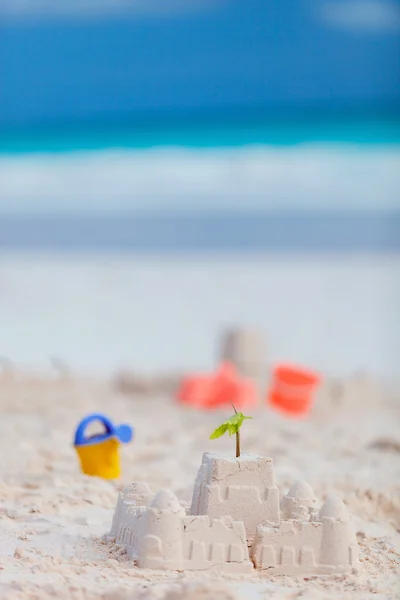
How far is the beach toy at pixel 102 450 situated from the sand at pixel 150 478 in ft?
0.17

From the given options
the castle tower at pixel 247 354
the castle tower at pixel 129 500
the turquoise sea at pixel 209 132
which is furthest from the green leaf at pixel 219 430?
the turquoise sea at pixel 209 132

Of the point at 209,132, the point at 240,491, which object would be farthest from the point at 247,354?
the point at 240,491

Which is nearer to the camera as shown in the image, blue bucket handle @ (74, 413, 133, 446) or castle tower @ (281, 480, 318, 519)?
castle tower @ (281, 480, 318, 519)

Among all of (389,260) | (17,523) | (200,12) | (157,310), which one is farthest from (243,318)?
(17,523)

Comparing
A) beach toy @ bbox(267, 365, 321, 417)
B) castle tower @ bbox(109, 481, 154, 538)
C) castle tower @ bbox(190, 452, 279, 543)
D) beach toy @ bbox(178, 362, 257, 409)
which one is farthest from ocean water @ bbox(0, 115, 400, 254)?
castle tower @ bbox(190, 452, 279, 543)

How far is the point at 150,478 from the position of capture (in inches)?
97.2

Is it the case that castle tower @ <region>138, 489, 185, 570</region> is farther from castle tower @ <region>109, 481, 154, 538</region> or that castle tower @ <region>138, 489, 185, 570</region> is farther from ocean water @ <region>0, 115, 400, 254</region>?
ocean water @ <region>0, 115, 400, 254</region>

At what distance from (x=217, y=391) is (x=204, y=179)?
4025 millimetres

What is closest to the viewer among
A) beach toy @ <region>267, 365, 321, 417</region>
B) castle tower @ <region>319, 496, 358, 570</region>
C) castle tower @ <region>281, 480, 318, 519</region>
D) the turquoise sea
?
castle tower @ <region>319, 496, 358, 570</region>

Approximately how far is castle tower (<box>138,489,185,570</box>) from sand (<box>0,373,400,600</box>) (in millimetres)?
26

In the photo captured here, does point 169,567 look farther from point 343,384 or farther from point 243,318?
point 243,318

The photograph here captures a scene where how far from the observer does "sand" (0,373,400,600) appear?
1.48 metres

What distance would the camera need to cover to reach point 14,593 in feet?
4.48

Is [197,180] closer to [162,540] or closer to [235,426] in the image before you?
[235,426]
